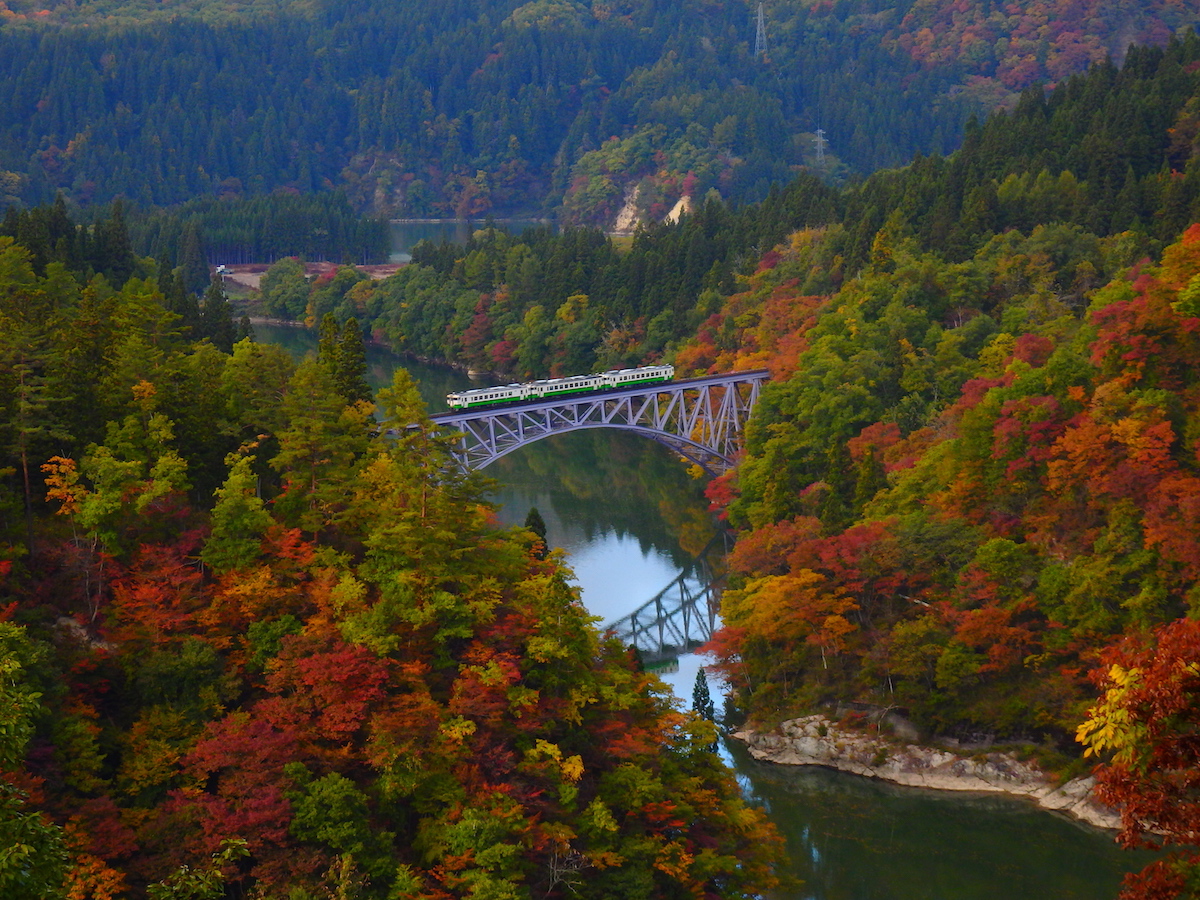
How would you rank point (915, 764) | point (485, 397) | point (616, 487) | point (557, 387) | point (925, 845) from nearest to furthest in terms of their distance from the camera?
point (925, 845), point (915, 764), point (485, 397), point (557, 387), point (616, 487)

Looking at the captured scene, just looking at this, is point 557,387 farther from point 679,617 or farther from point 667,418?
point 679,617

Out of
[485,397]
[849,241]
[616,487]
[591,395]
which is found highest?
[849,241]

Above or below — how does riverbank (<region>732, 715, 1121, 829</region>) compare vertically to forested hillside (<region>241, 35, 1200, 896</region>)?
below

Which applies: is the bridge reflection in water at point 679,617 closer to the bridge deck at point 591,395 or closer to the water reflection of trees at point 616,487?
the water reflection of trees at point 616,487

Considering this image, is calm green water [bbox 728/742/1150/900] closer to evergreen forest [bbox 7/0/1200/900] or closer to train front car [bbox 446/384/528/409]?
evergreen forest [bbox 7/0/1200/900]

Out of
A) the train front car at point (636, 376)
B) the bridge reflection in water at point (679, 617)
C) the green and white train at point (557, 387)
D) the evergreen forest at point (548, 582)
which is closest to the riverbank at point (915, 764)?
the evergreen forest at point (548, 582)

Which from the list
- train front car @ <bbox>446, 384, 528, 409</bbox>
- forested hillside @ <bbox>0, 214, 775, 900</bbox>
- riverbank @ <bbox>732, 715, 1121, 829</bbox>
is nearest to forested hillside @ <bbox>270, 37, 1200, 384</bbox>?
train front car @ <bbox>446, 384, 528, 409</bbox>

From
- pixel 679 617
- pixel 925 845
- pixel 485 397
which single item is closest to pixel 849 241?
pixel 485 397
